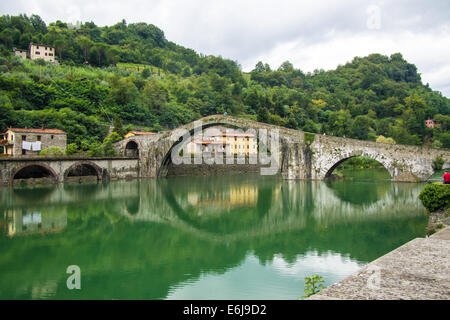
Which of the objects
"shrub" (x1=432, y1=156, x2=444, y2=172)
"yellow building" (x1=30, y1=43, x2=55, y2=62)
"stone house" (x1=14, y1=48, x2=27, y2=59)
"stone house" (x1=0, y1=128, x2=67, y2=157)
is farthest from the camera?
"yellow building" (x1=30, y1=43, x2=55, y2=62)

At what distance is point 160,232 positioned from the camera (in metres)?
10.7

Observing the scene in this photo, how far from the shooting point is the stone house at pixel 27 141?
26.3 m

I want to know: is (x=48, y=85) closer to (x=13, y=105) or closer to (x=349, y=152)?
(x=13, y=105)

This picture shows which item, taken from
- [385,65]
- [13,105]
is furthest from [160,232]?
[385,65]

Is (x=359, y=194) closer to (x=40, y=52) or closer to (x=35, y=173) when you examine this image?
(x=35, y=173)

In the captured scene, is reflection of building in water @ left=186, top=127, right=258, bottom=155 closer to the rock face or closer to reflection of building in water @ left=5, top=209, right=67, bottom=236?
the rock face

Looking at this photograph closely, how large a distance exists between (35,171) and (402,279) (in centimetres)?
2697

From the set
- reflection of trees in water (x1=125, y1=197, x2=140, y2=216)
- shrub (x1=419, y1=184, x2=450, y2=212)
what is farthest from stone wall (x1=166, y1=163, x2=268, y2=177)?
shrub (x1=419, y1=184, x2=450, y2=212)

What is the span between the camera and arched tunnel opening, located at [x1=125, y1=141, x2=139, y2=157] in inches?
1300

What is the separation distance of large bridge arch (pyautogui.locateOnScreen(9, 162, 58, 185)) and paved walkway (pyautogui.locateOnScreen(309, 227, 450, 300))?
2392cm

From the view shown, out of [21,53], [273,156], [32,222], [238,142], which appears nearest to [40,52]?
[21,53]

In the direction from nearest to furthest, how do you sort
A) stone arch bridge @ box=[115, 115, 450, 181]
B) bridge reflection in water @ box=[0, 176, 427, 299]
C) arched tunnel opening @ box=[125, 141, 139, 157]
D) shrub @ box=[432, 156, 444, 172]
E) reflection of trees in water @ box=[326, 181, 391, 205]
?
bridge reflection in water @ box=[0, 176, 427, 299], reflection of trees in water @ box=[326, 181, 391, 205], shrub @ box=[432, 156, 444, 172], stone arch bridge @ box=[115, 115, 450, 181], arched tunnel opening @ box=[125, 141, 139, 157]
